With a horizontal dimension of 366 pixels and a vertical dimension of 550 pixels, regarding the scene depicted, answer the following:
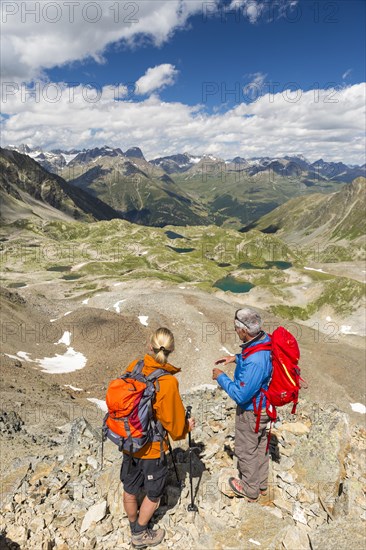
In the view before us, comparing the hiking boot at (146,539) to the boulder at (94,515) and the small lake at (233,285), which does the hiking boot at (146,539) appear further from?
the small lake at (233,285)

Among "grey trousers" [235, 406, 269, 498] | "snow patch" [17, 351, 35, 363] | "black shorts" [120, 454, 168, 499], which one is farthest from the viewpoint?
"snow patch" [17, 351, 35, 363]

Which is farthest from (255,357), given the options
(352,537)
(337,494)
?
(337,494)

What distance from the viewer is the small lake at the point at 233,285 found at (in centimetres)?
18021

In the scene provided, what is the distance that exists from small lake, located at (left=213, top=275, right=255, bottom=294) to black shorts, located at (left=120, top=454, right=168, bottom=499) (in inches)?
6677

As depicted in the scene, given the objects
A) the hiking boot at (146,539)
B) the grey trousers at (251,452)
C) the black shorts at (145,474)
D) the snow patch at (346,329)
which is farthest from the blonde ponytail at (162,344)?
the snow patch at (346,329)

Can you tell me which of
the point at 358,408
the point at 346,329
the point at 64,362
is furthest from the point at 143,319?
the point at 346,329

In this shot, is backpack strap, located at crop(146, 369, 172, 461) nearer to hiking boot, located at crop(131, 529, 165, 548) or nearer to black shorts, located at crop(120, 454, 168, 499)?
black shorts, located at crop(120, 454, 168, 499)

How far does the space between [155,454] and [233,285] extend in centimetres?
18149

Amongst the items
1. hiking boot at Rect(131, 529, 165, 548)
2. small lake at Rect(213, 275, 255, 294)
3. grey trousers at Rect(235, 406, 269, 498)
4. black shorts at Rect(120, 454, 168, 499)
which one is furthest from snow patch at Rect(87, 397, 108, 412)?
small lake at Rect(213, 275, 255, 294)

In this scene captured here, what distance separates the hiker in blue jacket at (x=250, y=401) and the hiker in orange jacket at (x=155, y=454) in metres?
1.55

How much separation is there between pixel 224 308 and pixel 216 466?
69.2 metres

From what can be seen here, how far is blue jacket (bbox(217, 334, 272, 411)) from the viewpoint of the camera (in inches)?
382

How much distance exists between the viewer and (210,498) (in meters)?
11.6

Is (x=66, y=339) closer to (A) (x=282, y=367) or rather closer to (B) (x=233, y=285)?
(A) (x=282, y=367)
